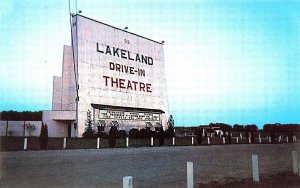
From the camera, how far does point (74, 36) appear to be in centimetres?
3275

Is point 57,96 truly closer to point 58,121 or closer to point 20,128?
point 58,121

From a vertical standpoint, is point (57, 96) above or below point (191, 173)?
above

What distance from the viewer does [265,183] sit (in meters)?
8.71

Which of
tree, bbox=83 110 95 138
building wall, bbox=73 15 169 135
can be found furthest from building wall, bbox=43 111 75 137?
building wall, bbox=73 15 169 135

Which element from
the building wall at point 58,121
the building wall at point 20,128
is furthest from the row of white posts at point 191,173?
the building wall at point 20,128

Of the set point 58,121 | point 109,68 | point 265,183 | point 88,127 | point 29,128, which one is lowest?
point 265,183

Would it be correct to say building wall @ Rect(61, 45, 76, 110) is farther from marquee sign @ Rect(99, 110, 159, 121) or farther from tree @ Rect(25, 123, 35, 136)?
tree @ Rect(25, 123, 35, 136)

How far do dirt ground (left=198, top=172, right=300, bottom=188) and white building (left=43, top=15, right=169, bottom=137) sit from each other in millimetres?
24548

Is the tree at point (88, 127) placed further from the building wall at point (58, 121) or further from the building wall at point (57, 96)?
the building wall at point (57, 96)

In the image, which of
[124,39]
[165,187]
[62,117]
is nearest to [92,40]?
[124,39]

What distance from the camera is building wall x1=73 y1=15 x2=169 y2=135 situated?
32625mm

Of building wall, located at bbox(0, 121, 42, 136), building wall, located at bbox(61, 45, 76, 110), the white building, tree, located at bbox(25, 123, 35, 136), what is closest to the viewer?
the white building

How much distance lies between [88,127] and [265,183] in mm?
25112

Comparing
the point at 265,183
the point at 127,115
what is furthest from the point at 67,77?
the point at 265,183
